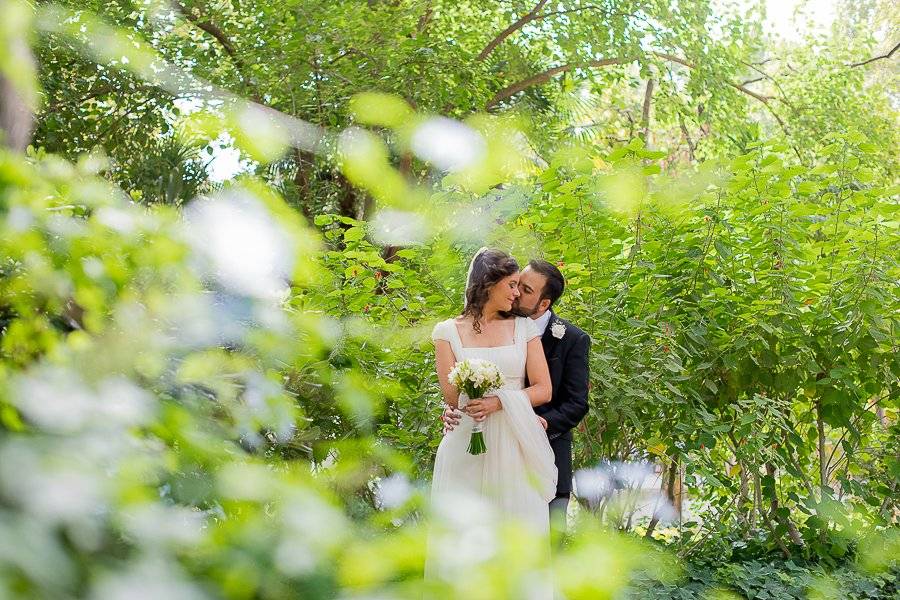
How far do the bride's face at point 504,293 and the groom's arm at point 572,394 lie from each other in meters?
0.41

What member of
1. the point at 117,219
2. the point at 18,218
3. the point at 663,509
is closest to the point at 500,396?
the point at 663,509

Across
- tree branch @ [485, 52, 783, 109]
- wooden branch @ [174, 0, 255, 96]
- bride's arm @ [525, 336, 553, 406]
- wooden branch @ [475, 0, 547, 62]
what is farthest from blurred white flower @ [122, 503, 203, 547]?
tree branch @ [485, 52, 783, 109]

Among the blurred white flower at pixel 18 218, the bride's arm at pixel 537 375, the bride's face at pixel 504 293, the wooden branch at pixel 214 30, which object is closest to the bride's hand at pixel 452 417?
the bride's arm at pixel 537 375

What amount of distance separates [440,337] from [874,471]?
9.38 feet

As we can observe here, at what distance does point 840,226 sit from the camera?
4879 mm

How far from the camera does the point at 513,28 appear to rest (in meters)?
10.7

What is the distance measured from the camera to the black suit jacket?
12.5 feet

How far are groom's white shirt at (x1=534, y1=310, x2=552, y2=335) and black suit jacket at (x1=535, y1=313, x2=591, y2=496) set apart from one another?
2cm

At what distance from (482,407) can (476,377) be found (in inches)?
6.5

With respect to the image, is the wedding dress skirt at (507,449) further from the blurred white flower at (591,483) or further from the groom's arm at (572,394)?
the blurred white flower at (591,483)

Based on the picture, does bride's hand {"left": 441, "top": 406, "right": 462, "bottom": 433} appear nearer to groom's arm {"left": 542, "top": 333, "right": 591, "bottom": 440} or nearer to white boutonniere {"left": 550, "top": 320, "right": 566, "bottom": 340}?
groom's arm {"left": 542, "top": 333, "right": 591, "bottom": 440}

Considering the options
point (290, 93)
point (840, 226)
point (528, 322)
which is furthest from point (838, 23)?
point (528, 322)

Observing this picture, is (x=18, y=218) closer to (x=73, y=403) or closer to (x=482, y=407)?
(x=73, y=403)

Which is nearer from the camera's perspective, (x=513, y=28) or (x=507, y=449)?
(x=507, y=449)
